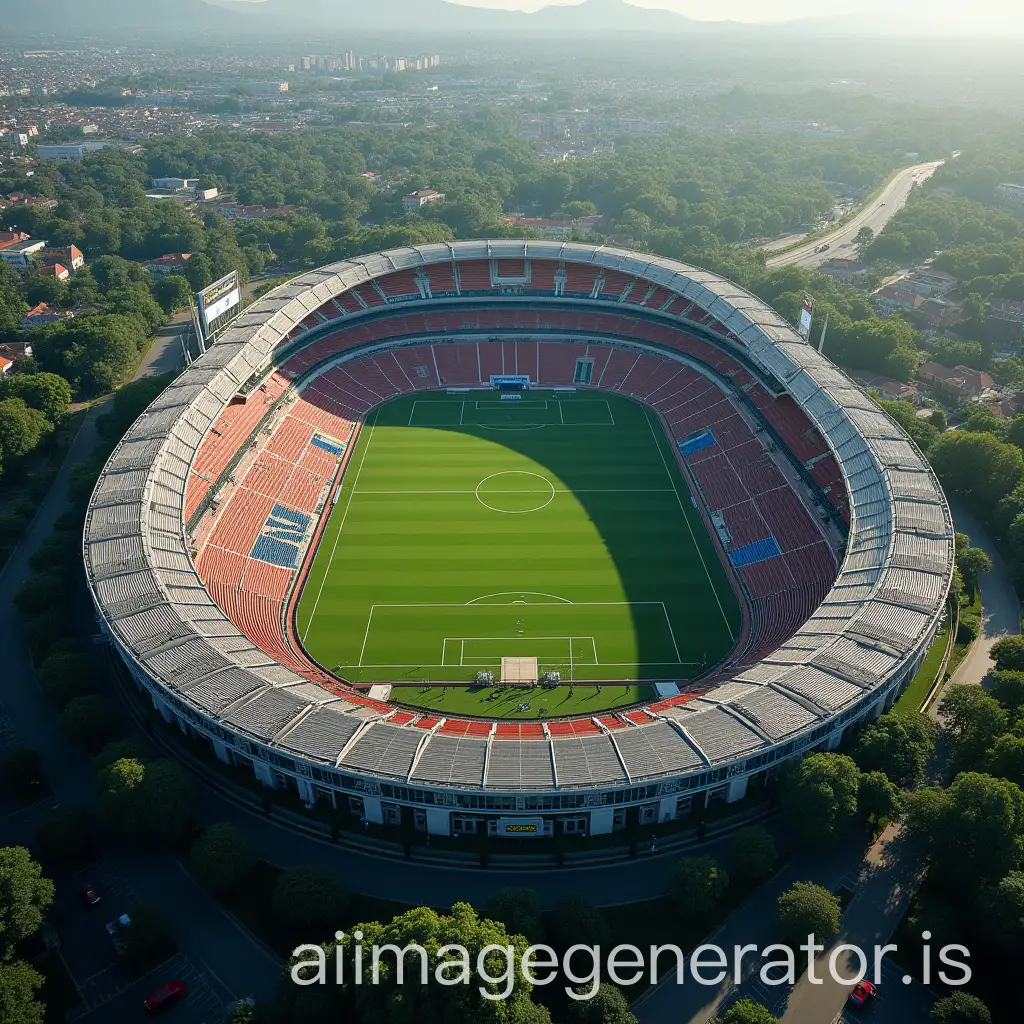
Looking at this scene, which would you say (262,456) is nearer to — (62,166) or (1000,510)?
(1000,510)

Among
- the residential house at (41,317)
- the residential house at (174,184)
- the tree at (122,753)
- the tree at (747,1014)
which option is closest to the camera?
the tree at (747,1014)

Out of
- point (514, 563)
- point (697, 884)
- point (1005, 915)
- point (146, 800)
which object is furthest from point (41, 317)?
point (1005, 915)

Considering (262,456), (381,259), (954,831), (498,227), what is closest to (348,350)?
(381,259)

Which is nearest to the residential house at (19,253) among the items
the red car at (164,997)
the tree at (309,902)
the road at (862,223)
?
the road at (862,223)

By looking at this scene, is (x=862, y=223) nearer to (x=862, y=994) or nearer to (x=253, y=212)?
(x=253, y=212)

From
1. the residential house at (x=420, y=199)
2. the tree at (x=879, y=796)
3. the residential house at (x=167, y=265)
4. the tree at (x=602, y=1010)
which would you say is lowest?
the tree at (x=602, y=1010)

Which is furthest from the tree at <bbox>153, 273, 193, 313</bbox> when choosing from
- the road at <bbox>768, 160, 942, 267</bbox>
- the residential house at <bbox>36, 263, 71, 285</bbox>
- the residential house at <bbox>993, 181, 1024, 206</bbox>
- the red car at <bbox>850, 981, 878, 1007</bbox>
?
the residential house at <bbox>993, 181, 1024, 206</bbox>

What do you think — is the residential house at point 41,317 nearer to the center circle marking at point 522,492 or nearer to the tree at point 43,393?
the tree at point 43,393
